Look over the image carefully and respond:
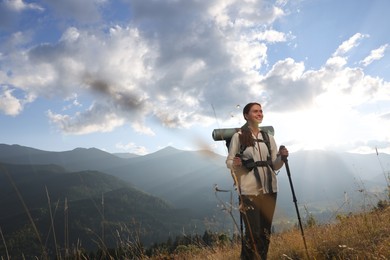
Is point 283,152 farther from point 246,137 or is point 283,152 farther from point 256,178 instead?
point 246,137

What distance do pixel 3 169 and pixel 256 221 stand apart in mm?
3392

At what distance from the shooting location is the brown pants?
484 centimetres

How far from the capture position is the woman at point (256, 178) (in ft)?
16.0

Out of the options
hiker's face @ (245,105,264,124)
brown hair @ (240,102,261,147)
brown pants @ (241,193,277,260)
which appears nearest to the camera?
brown pants @ (241,193,277,260)

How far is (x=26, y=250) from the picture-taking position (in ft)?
609

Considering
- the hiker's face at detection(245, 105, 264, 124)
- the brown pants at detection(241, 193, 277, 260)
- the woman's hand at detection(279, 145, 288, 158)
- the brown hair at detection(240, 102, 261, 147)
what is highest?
the hiker's face at detection(245, 105, 264, 124)

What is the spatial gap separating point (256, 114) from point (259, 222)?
1.69 m

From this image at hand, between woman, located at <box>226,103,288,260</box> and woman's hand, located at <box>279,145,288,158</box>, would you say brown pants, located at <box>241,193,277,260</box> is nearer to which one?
woman, located at <box>226,103,288,260</box>

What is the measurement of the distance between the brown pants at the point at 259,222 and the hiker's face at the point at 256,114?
1.18 m

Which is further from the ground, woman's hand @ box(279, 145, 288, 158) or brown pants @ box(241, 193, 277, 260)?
woman's hand @ box(279, 145, 288, 158)

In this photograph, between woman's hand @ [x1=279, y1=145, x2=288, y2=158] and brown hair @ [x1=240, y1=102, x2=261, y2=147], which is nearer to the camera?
woman's hand @ [x1=279, y1=145, x2=288, y2=158]

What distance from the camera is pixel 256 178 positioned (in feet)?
16.8

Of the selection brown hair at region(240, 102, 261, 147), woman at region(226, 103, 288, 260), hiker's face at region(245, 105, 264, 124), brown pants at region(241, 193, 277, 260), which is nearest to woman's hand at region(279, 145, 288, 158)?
woman at region(226, 103, 288, 260)

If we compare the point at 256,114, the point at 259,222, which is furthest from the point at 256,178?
the point at 256,114
